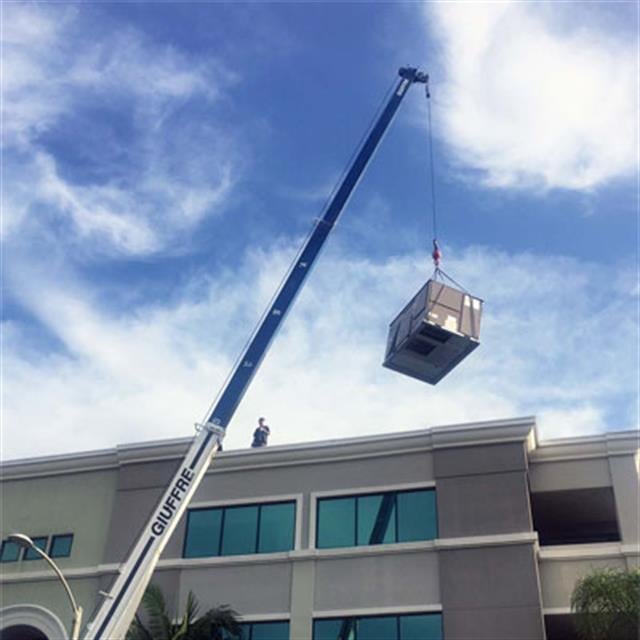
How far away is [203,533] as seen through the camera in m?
26.3

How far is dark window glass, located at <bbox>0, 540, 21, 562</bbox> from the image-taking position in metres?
27.5

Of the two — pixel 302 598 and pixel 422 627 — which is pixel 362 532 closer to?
pixel 302 598

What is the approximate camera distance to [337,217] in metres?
25.2

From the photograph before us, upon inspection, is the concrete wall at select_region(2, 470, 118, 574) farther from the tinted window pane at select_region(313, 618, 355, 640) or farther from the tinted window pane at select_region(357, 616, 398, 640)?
the tinted window pane at select_region(357, 616, 398, 640)

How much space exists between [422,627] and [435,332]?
8058mm

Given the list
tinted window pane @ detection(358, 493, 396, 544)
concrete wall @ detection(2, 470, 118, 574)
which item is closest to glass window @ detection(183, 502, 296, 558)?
tinted window pane @ detection(358, 493, 396, 544)

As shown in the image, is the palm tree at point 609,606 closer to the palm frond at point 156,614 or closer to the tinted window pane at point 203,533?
the palm frond at point 156,614

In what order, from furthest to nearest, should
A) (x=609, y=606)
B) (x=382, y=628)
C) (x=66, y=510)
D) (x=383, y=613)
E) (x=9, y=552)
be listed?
(x=66, y=510) → (x=9, y=552) → (x=383, y=613) → (x=382, y=628) → (x=609, y=606)

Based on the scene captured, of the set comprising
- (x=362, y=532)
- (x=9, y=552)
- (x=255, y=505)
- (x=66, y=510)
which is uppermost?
(x=66, y=510)

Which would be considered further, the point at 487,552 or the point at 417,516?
the point at 417,516

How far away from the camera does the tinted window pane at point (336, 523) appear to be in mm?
Result: 24906

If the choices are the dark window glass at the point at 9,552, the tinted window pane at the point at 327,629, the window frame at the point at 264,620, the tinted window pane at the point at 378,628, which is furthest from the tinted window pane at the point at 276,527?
the dark window glass at the point at 9,552

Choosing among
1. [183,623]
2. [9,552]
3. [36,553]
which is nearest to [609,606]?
[183,623]

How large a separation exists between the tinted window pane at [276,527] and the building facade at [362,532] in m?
0.04
